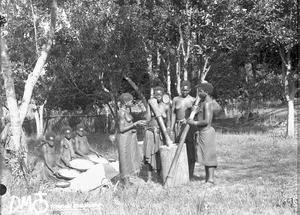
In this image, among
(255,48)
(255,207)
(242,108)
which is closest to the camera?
(255,207)

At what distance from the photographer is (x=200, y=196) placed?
6.10 meters

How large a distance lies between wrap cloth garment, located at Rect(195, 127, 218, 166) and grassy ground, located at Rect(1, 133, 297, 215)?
432mm

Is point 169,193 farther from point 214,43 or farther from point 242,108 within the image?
point 242,108

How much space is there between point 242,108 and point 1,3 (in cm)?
1754

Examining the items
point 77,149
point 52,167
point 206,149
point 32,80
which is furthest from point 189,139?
point 32,80

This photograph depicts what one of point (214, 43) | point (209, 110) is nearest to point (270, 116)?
point (214, 43)

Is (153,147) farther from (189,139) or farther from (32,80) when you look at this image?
(32,80)

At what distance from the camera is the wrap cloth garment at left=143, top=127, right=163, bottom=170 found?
7574 millimetres

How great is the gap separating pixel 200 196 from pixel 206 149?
103 centimetres

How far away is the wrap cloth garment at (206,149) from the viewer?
6.90m

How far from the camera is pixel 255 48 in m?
13.8

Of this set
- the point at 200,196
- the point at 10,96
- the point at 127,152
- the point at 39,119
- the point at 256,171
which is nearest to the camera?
the point at 200,196

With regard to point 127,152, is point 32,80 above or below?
above

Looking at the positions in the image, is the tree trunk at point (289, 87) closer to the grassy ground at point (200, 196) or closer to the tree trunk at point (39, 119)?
the grassy ground at point (200, 196)
